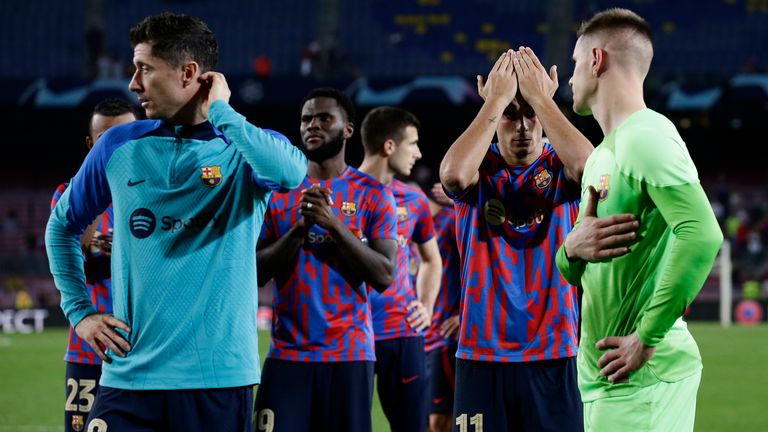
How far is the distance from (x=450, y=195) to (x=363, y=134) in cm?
265

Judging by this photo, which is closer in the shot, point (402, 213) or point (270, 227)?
point (270, 227)

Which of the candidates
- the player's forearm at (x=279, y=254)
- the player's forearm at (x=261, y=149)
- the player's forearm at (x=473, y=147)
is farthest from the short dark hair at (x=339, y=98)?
the player's forearm at (x=261, y=149)

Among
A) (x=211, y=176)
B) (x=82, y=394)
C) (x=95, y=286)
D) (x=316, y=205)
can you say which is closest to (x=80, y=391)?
(x=82, y=394)

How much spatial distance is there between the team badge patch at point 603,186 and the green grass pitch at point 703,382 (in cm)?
645

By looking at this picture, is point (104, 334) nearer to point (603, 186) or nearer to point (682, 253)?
point (603, 186)

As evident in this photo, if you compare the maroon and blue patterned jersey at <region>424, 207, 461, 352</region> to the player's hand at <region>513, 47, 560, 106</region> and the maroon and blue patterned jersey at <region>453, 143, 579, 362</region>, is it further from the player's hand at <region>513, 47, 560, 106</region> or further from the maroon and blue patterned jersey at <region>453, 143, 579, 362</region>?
the player's hand at <region>513, 47, 560, 106</region>

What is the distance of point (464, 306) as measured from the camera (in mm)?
4773

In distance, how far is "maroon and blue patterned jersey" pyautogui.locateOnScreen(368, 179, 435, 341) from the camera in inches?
267

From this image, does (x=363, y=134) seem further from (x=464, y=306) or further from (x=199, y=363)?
(x=199, y=363)

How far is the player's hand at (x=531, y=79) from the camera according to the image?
4.52 meters

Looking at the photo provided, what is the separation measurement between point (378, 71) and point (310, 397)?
26.7 meters

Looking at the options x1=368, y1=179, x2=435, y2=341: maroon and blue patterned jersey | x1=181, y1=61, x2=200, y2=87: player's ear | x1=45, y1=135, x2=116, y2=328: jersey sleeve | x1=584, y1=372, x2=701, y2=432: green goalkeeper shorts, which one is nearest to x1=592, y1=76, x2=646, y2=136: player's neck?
x1=584, y1=372, x2=701, y2=432: green goalkeeper shorts

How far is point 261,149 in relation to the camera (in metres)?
3.65

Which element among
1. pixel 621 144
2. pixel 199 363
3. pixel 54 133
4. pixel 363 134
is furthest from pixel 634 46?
pixel 54 133
